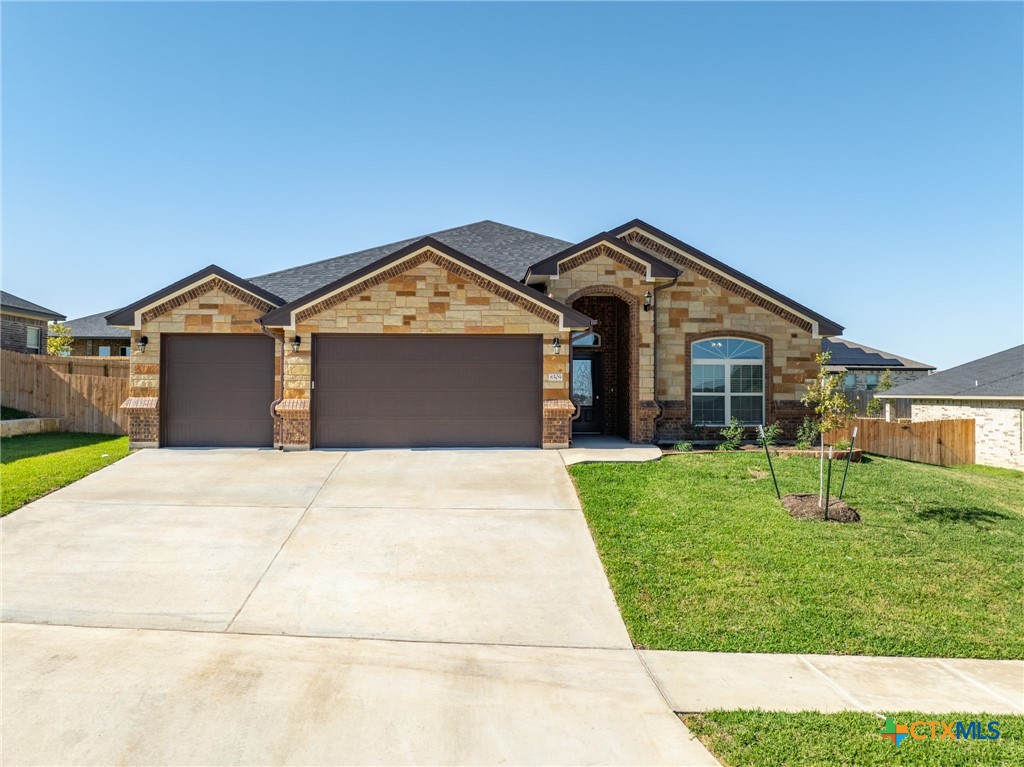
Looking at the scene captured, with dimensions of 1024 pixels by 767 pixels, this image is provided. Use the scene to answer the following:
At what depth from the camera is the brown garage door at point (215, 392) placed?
42.8 feet

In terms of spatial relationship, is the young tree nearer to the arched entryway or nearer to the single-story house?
the arched entryway

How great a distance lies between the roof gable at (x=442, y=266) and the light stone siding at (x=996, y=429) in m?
15.0

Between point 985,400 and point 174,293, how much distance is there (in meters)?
24.0

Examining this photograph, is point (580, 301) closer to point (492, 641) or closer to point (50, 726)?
point (492, 641)

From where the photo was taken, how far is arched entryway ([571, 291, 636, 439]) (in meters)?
15.9

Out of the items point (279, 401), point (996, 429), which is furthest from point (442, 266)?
point (996, 429)

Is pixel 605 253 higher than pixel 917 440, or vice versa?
pixel 605 253

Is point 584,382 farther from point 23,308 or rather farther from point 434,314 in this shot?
point 23,308

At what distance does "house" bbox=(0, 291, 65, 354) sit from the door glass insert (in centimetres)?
2260

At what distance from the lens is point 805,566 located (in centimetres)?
671

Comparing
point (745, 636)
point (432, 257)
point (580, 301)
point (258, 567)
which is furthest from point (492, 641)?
point (580, 301)

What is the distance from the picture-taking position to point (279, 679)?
14.4ft

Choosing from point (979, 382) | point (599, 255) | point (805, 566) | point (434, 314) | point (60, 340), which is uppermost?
point (599, 255)

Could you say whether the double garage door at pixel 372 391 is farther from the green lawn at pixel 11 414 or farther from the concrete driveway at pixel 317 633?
the green lawn at pixel 11 414
